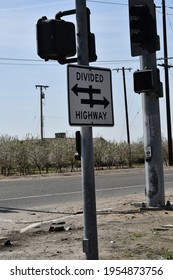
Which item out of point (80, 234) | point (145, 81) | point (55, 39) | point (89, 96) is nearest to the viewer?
point (89, 96)

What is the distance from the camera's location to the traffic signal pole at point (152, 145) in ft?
40.2

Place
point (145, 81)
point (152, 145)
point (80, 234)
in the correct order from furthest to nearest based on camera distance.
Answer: point (152, 145), point (145, 81), point (80, 234)

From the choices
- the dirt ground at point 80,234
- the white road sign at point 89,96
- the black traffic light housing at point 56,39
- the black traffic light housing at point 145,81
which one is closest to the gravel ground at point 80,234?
the dirt ground at point 80,234

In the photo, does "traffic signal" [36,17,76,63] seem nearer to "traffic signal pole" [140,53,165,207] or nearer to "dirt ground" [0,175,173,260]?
"dirt ground" [0,175,173,260]

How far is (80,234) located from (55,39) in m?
4.42

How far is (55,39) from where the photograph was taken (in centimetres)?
591

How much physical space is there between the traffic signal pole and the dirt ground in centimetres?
50

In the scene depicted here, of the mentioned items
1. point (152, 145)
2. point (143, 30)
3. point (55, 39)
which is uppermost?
point (143, 30)

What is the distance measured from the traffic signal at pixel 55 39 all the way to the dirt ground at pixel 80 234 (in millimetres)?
2949

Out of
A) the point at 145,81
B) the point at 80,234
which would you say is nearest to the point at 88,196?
the point at 80,234

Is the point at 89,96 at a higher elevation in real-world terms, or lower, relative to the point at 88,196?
higher

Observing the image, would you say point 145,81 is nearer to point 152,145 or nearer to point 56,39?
point 152,145

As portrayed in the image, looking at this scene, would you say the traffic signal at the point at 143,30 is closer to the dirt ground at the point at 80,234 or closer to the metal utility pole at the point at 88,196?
the metal utility pole at the point at 88,196

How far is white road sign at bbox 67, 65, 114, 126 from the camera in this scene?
18.4ft
